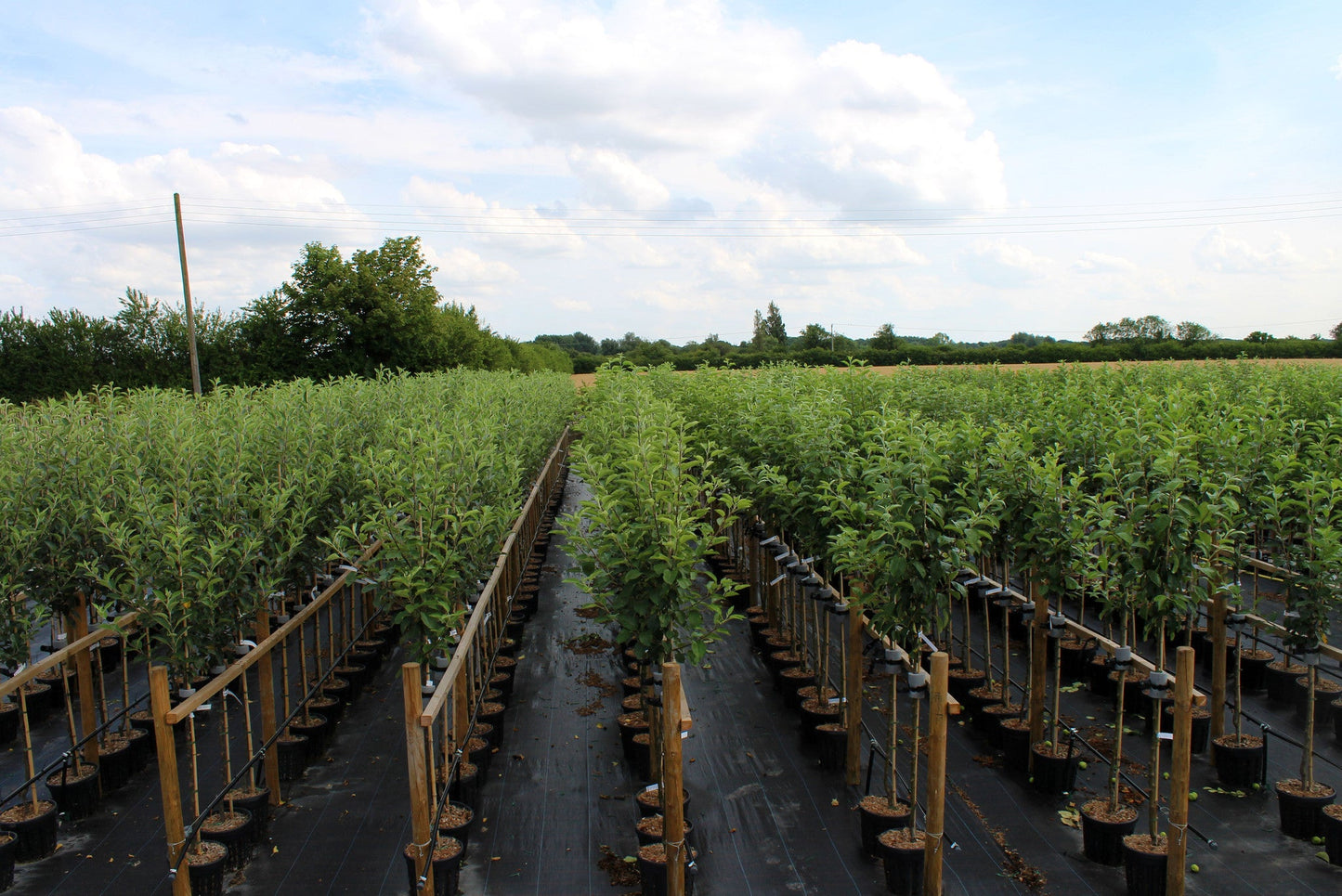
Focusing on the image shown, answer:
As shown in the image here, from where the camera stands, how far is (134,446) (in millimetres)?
7586

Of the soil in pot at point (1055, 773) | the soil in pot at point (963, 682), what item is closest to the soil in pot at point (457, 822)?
the soil in pot at point (1055, 773)

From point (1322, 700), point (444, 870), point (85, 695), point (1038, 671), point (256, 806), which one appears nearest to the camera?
point (444, 870)

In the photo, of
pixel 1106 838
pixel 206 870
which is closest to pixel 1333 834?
pixel 1106 838

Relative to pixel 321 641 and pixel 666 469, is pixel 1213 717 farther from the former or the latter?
pixel 321 641

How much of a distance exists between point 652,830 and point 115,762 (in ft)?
15.4

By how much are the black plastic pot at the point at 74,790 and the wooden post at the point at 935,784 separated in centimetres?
623

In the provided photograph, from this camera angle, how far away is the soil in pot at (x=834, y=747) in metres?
6.91

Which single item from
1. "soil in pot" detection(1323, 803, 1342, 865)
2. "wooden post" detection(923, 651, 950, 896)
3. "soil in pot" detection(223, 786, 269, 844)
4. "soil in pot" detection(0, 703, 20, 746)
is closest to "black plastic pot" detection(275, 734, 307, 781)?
"soil in pot" detection(223, 786, 269, 844)

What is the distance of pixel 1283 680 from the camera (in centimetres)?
834

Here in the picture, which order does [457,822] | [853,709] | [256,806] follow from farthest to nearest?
[853,709]
[256,806]
[457,822]

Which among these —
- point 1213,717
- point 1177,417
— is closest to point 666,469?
point 1177,417

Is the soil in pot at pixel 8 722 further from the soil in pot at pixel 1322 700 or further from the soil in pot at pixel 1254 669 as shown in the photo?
the soil in pot at pixel 1254 669

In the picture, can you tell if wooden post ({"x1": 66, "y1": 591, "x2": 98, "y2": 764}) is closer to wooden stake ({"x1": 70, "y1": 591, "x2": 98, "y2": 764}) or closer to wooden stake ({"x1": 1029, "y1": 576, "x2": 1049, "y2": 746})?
wooden stake ({"x1": 70, "y1": 591, "x2": 98, "y2": 764})

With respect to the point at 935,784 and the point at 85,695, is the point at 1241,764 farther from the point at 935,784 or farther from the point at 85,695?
the point at 85,695
